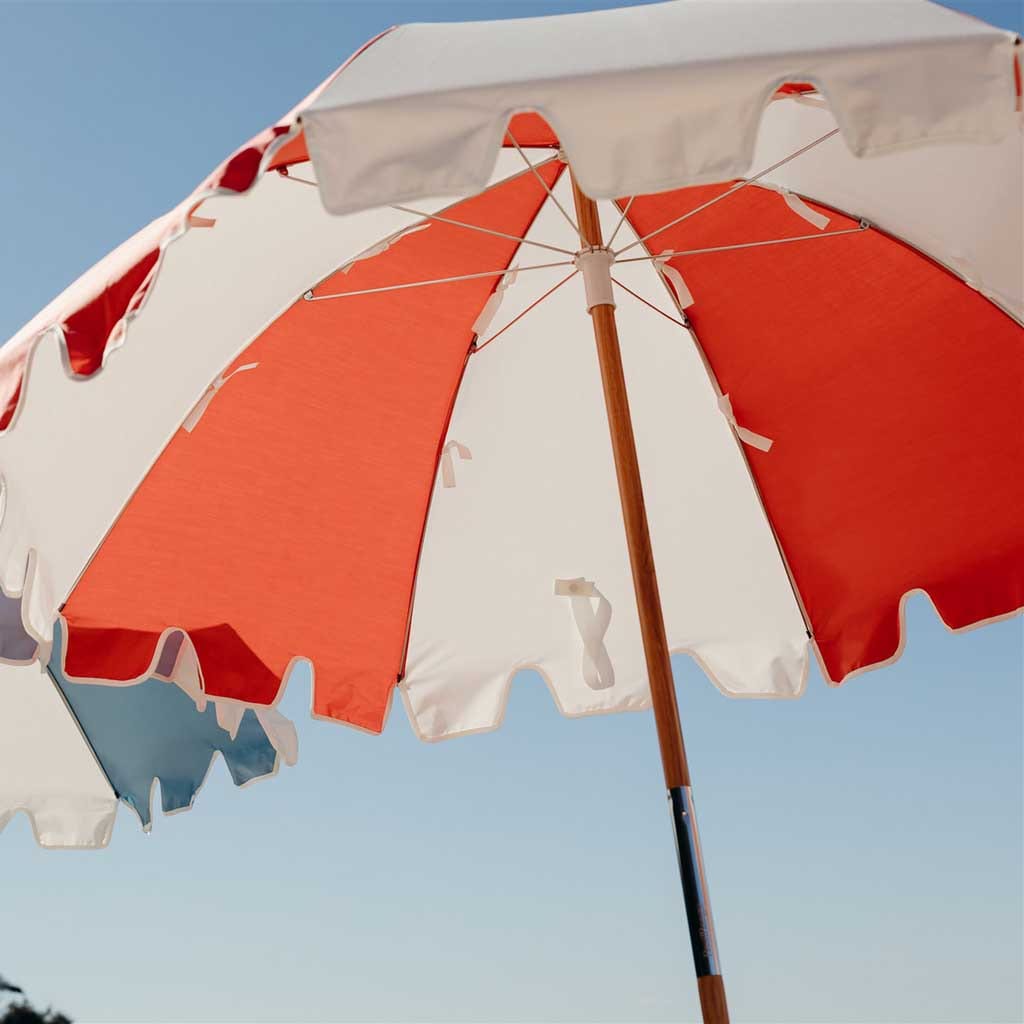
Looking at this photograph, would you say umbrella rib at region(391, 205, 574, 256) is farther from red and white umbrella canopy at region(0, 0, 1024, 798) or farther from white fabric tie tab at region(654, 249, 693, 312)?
white fabric tie tab at region(654, 249, 693, 312)

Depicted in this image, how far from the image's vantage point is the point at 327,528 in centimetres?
358

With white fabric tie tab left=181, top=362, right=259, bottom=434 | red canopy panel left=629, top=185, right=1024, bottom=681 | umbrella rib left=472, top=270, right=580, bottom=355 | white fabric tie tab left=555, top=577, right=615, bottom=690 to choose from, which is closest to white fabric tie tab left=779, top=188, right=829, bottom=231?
red canopy panel left=629, top=185, right=1024, bottom=681

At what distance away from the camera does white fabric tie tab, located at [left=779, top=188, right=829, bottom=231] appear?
3064mm

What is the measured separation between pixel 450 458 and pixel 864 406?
1210mm

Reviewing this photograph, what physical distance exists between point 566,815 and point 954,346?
30.2 meters

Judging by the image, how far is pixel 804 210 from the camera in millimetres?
3086

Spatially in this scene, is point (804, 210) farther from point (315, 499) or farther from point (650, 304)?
point (315, 499)

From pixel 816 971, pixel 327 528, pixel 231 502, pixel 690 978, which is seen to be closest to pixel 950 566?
pixel 690 978

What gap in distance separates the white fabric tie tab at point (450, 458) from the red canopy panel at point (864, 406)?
0.77 metres

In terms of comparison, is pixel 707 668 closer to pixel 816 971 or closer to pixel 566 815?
pixel 816 971

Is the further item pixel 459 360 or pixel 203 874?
pixel 203 874

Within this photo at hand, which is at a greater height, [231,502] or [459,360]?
[459,360]

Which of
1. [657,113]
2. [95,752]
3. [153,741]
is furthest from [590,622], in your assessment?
[657,113]

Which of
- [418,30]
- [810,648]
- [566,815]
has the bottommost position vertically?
A: [810,648]
